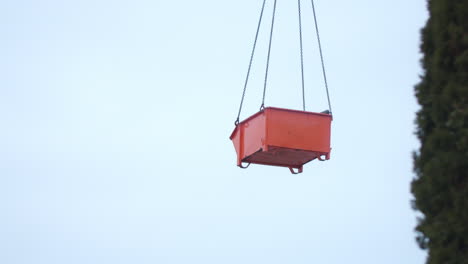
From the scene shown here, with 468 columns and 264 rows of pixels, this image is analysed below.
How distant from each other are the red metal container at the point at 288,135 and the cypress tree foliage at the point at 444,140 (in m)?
2.72

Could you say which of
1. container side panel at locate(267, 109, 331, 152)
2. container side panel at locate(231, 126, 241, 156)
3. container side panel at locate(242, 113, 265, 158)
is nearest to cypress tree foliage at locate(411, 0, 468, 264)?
container side panel at locate(267, 109, 331, 152)

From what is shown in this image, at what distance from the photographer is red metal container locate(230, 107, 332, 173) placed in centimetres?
1032

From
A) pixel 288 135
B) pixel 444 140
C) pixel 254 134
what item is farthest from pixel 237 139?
pixel 444 140

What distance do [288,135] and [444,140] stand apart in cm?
315

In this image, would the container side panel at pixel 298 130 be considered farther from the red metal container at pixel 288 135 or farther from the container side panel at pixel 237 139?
the container side panel at pixel 237 139

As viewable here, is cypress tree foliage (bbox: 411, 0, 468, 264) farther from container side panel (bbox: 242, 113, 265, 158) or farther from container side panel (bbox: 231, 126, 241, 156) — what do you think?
container side panel (bbox: 231, 126, 241, 156)

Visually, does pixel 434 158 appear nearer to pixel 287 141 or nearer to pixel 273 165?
pixel 287 141

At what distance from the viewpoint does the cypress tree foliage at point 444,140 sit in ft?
23.6

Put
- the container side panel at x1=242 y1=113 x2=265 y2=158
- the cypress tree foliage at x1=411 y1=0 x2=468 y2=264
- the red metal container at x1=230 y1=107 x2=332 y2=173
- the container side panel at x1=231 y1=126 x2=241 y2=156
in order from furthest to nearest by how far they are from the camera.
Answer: the container side panel at x1=231 y1=126 x2=241 y2=156, the container side panel at x1=242 y1=113 x2=265 y2=158, the red metal container at x1=230 y1=107 x2=332 y2=173, the cypress tree foliage at x1=411 y1=0 x2=468 y2=264

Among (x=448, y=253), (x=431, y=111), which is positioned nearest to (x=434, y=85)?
(x=431, y=111)

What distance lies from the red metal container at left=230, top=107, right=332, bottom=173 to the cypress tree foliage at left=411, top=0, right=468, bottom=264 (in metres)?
2.72

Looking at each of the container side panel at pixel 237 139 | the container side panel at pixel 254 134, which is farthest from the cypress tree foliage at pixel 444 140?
the container side panel at pixel 237 139

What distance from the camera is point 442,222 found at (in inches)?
285

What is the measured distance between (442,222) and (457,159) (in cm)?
47
